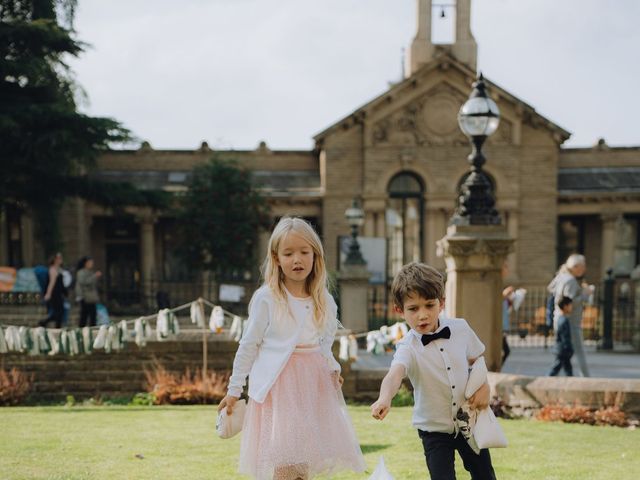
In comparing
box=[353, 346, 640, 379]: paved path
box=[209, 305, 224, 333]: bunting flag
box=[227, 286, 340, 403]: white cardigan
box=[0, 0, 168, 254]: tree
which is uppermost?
box=[0, 0, 168, 254]: tree

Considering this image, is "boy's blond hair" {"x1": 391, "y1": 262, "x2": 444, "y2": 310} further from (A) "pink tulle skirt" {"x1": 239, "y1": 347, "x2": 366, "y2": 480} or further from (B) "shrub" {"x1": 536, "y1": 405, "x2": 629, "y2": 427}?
(B) "shrub" {"x1": 536, "y1": 405, "x2": 629, "y2": 427}

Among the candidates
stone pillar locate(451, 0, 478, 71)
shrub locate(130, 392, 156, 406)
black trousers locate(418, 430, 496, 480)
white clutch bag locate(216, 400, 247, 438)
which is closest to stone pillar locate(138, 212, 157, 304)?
stone pillar locate(451, 0, 478, 71)

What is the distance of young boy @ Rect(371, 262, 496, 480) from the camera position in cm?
374

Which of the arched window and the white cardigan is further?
the arched window

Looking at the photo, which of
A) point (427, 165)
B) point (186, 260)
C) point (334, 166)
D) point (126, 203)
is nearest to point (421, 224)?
point (427, 165)

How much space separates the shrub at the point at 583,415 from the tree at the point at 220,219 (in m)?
20.1

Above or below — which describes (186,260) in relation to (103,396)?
above

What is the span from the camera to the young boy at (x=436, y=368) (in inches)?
147

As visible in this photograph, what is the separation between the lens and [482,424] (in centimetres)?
367

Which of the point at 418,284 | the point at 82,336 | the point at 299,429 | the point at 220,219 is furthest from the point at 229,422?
the point at 220,219

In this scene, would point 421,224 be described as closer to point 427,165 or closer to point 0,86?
point 427,165

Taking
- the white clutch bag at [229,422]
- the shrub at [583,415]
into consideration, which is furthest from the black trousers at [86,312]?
the white clutch bag at [229,422]

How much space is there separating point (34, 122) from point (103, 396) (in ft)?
44.1

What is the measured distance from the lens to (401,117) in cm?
3152
